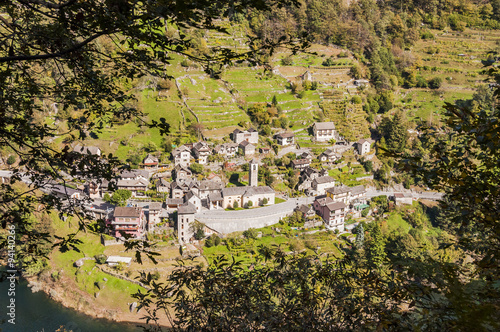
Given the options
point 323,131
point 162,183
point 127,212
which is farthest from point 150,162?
point 323,131

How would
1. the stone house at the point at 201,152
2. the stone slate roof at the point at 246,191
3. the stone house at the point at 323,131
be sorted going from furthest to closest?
the stone house at the point at 323,131
the stone house at the point at 201,152
the stone slate roof at the point at 246,191

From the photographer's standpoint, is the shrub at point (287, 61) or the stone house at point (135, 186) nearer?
the stone house at point (135, 186)

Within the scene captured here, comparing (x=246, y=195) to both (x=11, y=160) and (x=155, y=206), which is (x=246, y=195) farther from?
(x=11, y=160)

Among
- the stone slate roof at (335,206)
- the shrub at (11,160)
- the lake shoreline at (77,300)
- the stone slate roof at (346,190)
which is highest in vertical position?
the shrub at (11,160)

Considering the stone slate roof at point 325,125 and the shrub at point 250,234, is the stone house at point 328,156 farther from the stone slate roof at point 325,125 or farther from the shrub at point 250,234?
the shrub at point 250,234

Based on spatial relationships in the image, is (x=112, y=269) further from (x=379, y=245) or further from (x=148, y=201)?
(x=379, y=245)

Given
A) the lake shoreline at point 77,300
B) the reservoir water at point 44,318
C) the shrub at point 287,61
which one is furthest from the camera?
the shrub at point 287,61

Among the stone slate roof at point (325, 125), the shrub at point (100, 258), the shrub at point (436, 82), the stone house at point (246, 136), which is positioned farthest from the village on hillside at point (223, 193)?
the shrub at point (436, 82)
